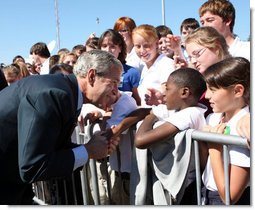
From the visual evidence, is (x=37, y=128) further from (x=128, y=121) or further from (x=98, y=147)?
(x=128, y=121)

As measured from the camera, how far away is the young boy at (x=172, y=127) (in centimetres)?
188

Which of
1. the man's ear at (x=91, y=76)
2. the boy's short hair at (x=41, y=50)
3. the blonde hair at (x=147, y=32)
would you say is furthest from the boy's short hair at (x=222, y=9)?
the boy's short hair at (x=41, y=50)

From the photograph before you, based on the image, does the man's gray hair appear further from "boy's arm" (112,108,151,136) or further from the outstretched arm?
the outstretched arm

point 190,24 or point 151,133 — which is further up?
point 190,24

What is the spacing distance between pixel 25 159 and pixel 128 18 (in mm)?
2207

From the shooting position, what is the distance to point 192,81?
2.00 meters

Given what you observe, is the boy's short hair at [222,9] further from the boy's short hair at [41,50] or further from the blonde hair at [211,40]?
the boy's short hair at [41,50]

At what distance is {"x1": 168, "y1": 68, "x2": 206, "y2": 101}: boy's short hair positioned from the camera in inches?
78.5

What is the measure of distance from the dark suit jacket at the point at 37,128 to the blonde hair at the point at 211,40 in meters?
0.71

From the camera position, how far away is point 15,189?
204cm

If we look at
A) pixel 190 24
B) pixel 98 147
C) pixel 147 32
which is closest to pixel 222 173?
pixel 98 147

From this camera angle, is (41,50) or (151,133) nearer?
(151,133)

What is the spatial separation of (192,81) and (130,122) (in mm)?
412

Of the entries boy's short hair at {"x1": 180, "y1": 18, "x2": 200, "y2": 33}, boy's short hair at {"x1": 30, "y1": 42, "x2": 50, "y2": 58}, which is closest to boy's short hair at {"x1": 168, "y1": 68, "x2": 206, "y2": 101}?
boy's short hair at {"x1": 180, "y1": 18, "x2": 200, "y2": 33}
